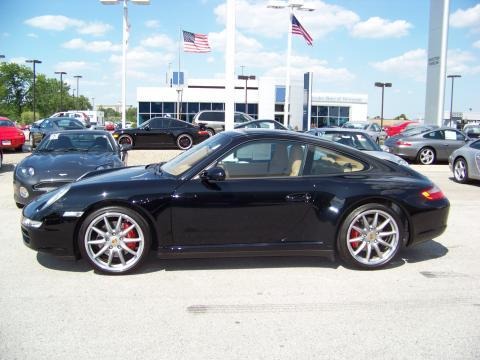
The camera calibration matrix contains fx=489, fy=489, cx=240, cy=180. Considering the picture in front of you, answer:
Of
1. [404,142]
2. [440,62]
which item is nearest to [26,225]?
[404,142]

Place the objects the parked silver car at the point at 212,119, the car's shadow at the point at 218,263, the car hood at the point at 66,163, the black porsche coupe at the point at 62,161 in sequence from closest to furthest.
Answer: the car's shadow at the point at 218,263, the black porsche coupe at the point at 62,161, the car hood at the point at 66,163, the parked silver car at the point at 212,119

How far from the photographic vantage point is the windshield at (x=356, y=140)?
11.8m

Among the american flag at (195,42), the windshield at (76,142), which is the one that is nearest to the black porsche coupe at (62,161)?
the windshield at (76,142)

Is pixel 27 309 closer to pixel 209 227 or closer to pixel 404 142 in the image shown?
pixel 209 227

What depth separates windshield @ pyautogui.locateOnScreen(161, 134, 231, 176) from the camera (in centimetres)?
478

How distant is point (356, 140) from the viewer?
11922 mm

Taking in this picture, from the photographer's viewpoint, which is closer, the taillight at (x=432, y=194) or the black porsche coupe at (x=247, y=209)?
the black porsche coupe at (x=247, y=209)

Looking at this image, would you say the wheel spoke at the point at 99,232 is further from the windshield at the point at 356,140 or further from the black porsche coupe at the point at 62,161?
the windshield at the point at 356,140

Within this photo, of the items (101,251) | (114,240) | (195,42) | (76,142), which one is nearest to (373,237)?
(114,240)

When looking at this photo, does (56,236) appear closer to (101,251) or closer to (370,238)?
(101,251)

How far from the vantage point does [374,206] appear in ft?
15.7

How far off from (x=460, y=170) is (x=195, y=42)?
18.3m

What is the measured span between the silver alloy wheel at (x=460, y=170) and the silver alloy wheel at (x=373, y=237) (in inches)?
313

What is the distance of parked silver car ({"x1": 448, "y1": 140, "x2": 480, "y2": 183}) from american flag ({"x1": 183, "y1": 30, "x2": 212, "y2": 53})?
17.6 m
